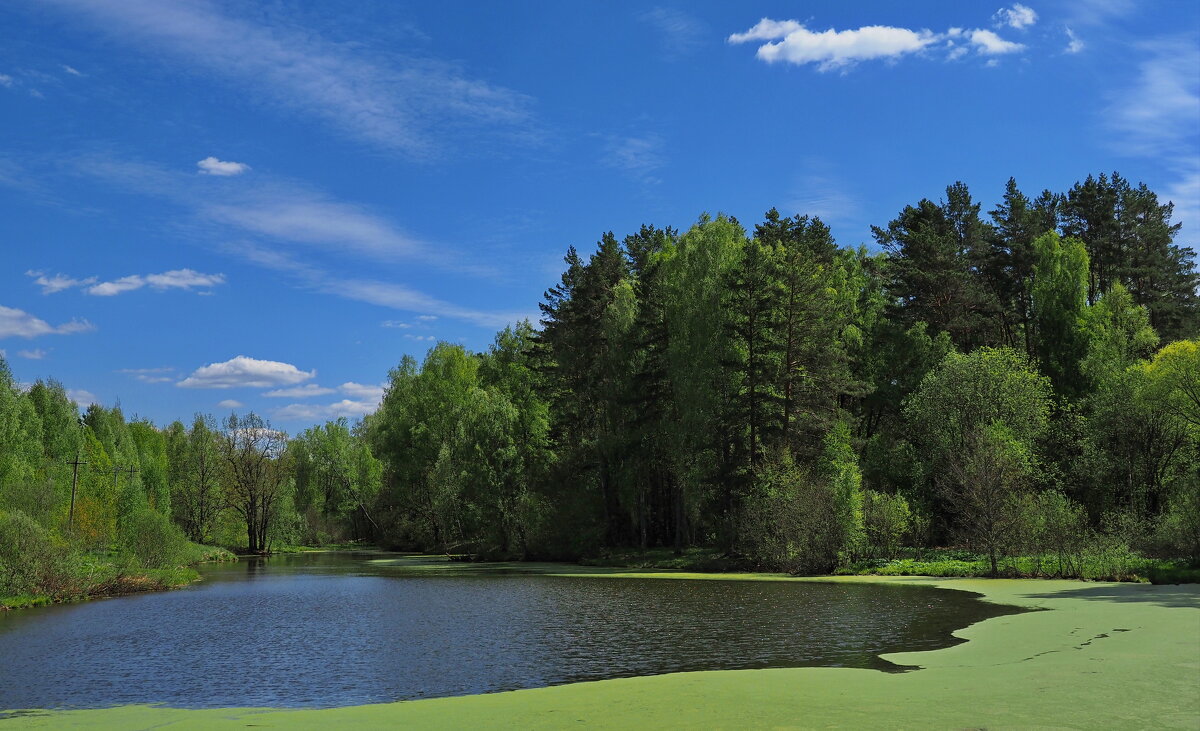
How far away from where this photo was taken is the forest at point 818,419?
3791cm

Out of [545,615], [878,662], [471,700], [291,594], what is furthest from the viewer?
[291,594]

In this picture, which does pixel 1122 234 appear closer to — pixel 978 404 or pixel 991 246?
pixel 991 246

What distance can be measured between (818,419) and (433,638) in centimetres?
2903

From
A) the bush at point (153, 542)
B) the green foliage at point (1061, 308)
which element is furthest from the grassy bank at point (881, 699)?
the green foliage at point (1061, 308)

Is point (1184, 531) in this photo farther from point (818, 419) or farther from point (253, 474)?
point (253, 474)

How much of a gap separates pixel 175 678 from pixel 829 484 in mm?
31210

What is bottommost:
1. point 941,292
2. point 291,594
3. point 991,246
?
point 291,594

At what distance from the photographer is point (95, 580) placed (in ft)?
127

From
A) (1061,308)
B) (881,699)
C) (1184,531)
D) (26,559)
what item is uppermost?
(1061,308)

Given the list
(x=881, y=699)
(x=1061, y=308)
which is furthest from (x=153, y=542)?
(x=1061, y=308)

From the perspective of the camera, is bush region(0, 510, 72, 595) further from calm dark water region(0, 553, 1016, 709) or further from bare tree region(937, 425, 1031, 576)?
bare tree region(937, 425, 1031, 576)

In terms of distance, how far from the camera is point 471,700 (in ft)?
44.8

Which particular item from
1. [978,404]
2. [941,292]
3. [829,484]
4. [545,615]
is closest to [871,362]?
[941,292]

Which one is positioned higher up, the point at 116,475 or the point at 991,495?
the point at 116,475
